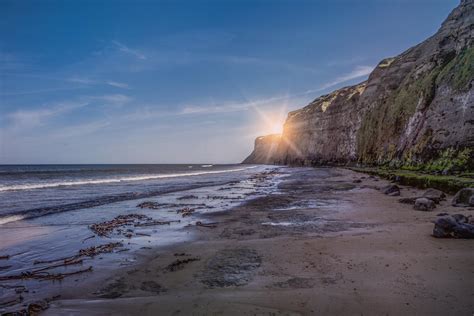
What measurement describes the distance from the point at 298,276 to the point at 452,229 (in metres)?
4.50

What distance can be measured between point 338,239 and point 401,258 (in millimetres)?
1800

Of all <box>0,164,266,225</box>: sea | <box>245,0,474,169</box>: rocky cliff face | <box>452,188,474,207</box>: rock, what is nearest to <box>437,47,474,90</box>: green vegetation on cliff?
<box>245,0,474,169</box>: rocky cliff face

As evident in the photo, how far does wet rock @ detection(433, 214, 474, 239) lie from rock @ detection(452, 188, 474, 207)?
13.9 feet

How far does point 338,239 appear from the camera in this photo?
710 cm

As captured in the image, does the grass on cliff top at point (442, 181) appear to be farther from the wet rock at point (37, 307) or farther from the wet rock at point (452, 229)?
the wet rock at point (37, 307)

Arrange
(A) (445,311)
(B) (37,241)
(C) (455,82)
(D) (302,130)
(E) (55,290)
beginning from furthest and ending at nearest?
(D) (302,130)
(C) (455,82)
(B) (37,241)
(E) (55,290)
(A) (445,311)

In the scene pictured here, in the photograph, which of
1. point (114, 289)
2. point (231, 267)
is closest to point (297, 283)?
point (231, 267)

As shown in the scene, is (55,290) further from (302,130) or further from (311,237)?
(302,130)

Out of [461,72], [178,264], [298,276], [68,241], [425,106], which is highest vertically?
[461,72]

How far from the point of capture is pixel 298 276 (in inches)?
191

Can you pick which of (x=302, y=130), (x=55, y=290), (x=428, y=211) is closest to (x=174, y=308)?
(x=55, y=290)

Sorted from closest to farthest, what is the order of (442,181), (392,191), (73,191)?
1. (442,181)
2. (392,191)
3. (73,191)

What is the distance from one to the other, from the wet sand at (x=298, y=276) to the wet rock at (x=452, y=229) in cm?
28

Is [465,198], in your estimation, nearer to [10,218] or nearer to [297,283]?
[297,283]
